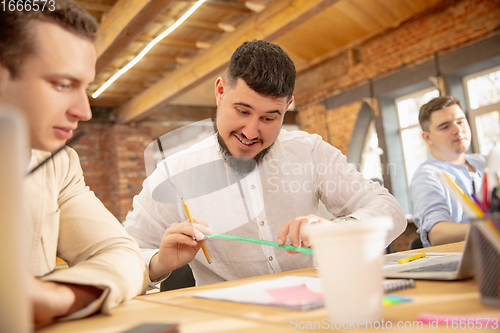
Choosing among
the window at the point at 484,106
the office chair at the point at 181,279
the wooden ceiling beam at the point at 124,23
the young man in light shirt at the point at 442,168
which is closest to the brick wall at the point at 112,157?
the wooden ceiling beam at the point at 124,23

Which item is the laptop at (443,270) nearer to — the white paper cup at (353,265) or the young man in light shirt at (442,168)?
the white paper cup at (353,265)

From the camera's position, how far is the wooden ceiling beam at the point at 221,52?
4.14 metres

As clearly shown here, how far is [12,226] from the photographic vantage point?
403 millimetres

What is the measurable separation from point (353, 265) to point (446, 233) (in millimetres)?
1799

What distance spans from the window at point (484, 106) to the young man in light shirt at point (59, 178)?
18.6 ft

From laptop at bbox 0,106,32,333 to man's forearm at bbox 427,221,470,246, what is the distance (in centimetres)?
192

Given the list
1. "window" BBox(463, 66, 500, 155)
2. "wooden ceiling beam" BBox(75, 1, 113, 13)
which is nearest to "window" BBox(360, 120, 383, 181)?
"window" BBox(463, 66, 500, 155)

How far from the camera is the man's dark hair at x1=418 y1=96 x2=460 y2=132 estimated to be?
2.72m

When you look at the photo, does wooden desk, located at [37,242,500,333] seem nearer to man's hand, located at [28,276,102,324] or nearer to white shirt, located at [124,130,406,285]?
man's hand, located at [28,276,102,324]

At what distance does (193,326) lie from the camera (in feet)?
1.89

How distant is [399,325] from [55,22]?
791 mm

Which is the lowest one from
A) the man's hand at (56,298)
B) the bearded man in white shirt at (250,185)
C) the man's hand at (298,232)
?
the man's hand at (56,298)

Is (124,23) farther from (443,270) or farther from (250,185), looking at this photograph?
(443,270)

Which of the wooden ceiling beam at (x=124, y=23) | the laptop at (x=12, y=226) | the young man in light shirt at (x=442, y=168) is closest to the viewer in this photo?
the laptop at (x=12, y=226)
